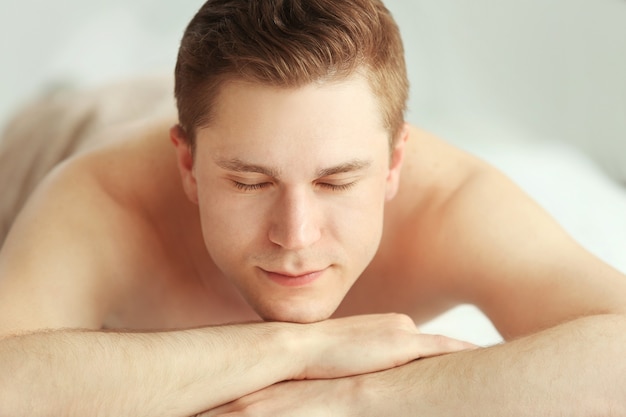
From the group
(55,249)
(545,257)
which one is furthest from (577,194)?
(55,249)

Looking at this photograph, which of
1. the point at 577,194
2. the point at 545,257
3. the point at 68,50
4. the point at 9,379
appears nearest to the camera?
the point at 9,379

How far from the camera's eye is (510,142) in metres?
3.00

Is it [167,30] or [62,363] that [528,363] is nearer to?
[62,363]

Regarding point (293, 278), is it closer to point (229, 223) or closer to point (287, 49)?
point (229, 223)

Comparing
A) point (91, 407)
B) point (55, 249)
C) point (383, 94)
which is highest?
point (383, 94)

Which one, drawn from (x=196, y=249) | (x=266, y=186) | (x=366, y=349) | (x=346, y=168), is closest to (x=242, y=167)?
(x=266, y=186)

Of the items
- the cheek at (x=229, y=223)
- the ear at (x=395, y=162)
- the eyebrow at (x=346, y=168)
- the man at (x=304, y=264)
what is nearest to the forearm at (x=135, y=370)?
the man at (x=304, y=264)

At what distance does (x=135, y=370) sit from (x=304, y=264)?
0.91 ft

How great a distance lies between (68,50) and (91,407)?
1861 millimetres

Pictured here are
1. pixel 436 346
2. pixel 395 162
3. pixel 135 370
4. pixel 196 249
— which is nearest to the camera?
pixel 135 370

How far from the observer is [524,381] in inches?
52.8

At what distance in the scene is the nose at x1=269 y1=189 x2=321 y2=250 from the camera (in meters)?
1.39

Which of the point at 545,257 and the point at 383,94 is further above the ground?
the point at 383,94

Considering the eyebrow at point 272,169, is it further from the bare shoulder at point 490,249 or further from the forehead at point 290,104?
the bare shoulder at point 490,249
